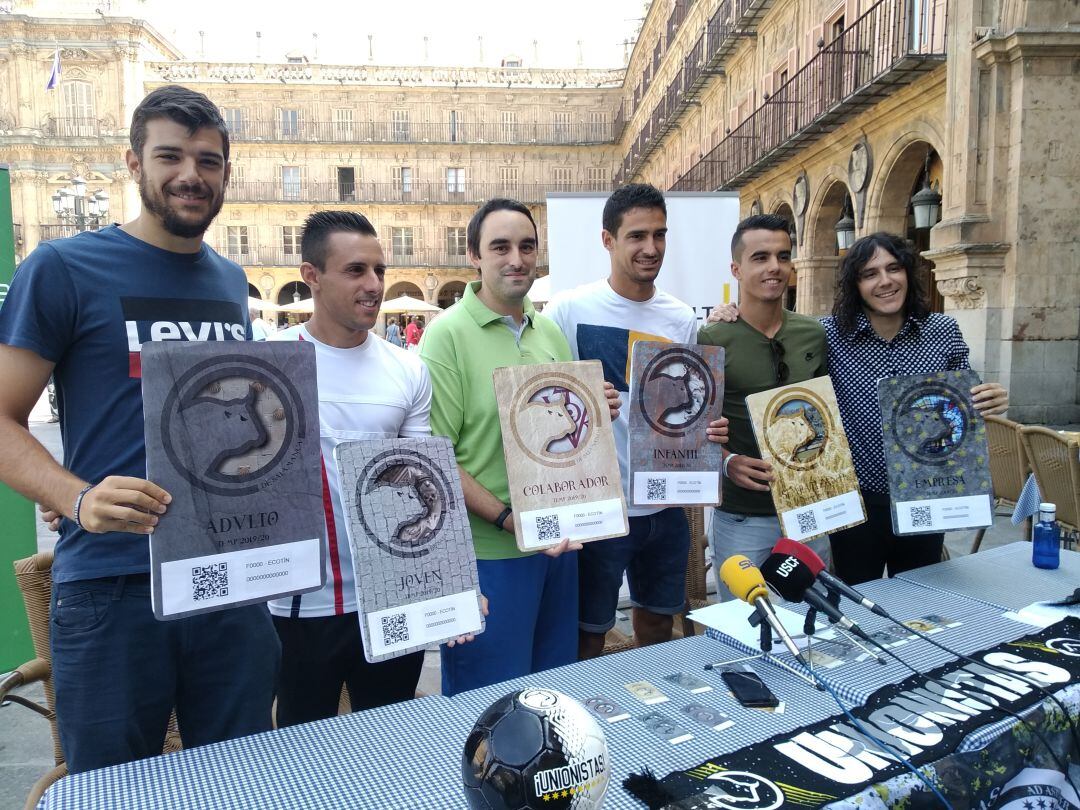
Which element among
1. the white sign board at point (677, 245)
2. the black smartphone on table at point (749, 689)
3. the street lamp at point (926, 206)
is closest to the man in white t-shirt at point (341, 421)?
the black smartphone on table at point (749, 689)

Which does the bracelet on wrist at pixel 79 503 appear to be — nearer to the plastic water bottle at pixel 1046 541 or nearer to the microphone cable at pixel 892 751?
the microphone cable at pixel 892 751

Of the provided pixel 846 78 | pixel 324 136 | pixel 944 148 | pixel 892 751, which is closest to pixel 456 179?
pixel 324 136

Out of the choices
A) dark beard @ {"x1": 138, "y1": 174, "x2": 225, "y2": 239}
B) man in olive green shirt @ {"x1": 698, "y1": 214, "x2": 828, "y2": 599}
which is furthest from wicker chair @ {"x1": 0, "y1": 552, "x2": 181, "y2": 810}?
man in olive green shirt @ {"x1": 698, "y1": 214, "x2": 828, "y2": 599}

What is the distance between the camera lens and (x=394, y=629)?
5.42 ft

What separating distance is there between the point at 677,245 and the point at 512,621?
12.7 ft

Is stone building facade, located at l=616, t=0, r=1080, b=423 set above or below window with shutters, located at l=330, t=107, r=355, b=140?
below

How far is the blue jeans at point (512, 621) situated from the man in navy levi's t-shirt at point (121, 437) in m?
0.61

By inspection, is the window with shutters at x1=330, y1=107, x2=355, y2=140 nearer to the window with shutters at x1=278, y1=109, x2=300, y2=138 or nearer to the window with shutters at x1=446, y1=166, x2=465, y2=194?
the window with shutters at x1=278, y1=109, x2=300, y2=138

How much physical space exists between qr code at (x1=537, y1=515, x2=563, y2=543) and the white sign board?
3.32 meters

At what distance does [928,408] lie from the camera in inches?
97.0

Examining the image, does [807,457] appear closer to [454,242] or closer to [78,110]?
[454,242]

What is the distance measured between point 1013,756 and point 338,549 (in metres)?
1.72

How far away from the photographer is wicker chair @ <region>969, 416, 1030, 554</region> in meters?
4.65

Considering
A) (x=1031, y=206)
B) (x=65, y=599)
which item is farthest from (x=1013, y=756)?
(x=1031, y=206)
